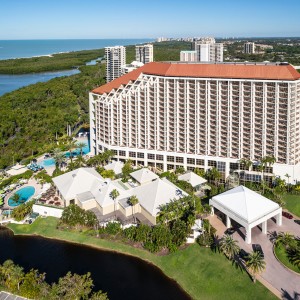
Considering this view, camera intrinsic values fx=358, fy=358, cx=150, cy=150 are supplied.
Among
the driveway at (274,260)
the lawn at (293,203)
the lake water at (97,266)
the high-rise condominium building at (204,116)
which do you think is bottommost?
the lake water at (97,266)

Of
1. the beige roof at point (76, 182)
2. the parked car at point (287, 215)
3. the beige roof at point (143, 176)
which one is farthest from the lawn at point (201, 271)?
the beige roof at point (143, 176)

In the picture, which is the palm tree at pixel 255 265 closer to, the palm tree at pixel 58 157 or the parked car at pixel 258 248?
the parked car at pixel 258 248

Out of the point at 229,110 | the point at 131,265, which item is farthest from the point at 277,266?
the point at 229,110

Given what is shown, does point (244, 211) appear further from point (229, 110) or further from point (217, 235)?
point (229, 110)

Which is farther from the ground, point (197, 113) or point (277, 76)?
point (277, 76)

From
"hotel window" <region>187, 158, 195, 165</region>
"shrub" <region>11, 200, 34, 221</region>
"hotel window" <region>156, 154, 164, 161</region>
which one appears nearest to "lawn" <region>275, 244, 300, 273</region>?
"hotel window" <region>187, 158, 195, 165</region>

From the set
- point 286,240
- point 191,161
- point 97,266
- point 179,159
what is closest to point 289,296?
point 286,240

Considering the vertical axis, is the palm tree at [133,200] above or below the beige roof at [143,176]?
below
